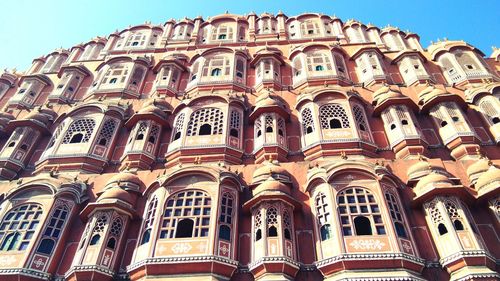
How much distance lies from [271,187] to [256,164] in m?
3.28

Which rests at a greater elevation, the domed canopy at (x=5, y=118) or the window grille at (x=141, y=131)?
the domed canopy at (x=5, y=118)

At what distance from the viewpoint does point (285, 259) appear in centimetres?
1270

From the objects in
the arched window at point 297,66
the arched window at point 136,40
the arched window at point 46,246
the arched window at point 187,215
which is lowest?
the arched window at point 46,246

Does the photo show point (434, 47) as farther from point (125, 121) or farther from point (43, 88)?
point (43, 88)

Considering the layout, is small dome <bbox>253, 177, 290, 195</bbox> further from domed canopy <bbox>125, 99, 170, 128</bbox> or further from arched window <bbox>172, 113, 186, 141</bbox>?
domed canopy <bbox>125, 99, 170, 128</bbox>

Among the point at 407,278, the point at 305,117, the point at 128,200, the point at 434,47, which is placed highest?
the point at 434,47

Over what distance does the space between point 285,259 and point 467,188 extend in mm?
7886

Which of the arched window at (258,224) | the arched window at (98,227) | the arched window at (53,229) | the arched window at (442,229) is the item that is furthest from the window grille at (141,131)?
the arched window at (442,229)

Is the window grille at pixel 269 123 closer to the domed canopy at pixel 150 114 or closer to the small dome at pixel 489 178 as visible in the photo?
the domed canopy at pixel 150 114

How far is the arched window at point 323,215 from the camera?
13.7 m

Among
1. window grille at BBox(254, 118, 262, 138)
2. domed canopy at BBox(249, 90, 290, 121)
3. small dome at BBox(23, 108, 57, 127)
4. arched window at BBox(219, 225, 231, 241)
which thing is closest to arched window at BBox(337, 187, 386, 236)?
arched window at BBox(219, 225, 231, 241)

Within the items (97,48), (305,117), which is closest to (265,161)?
(305,117)

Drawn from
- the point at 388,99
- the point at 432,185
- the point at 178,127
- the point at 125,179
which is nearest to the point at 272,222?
the point at 432,185

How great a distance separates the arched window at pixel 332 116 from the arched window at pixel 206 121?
494cm
